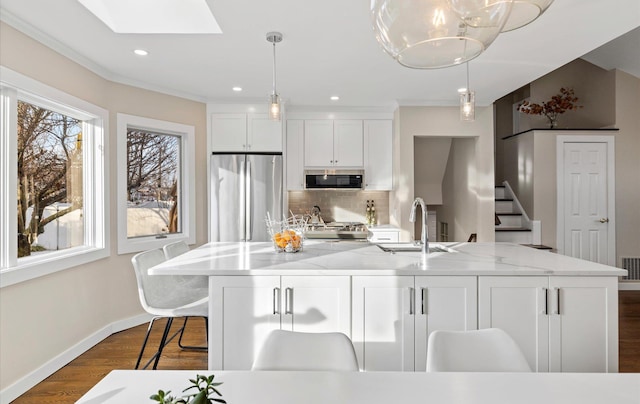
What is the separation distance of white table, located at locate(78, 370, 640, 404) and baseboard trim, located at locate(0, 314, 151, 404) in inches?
79.5

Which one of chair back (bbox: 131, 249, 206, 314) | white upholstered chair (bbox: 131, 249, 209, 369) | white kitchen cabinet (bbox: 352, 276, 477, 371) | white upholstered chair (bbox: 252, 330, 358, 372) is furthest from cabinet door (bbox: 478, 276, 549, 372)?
chair back (bbox: 131, 249, 206, 314)

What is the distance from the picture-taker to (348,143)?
195 inches

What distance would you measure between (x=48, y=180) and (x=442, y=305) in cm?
314

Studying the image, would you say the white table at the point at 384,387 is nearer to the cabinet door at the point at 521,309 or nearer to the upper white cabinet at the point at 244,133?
the cabinet door at the point at 521,309

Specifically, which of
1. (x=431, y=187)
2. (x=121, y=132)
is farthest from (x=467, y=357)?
(x=431, y=187)

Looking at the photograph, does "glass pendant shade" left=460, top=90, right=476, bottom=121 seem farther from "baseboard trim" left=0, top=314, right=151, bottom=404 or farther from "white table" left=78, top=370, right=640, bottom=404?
"baseboard trim" left=0, top=314, right=151, bottom=404

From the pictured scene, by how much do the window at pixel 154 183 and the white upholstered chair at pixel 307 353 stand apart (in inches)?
118

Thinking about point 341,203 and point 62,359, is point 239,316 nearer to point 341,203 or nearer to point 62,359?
point 62,359

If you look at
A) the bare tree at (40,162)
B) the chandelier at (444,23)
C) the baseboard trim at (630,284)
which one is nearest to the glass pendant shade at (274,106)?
the chandelier at (444,23)

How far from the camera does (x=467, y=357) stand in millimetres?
1297

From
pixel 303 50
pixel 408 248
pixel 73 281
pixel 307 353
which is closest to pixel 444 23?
pixel 307 353

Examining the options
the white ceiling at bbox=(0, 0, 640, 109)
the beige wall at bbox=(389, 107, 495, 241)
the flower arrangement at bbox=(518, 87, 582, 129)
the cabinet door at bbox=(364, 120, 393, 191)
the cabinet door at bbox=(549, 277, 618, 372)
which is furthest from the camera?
the flower arrangement at bbox=(518, 87, 582, 129)

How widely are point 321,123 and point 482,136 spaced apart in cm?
211

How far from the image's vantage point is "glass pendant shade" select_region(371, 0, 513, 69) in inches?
37.3
